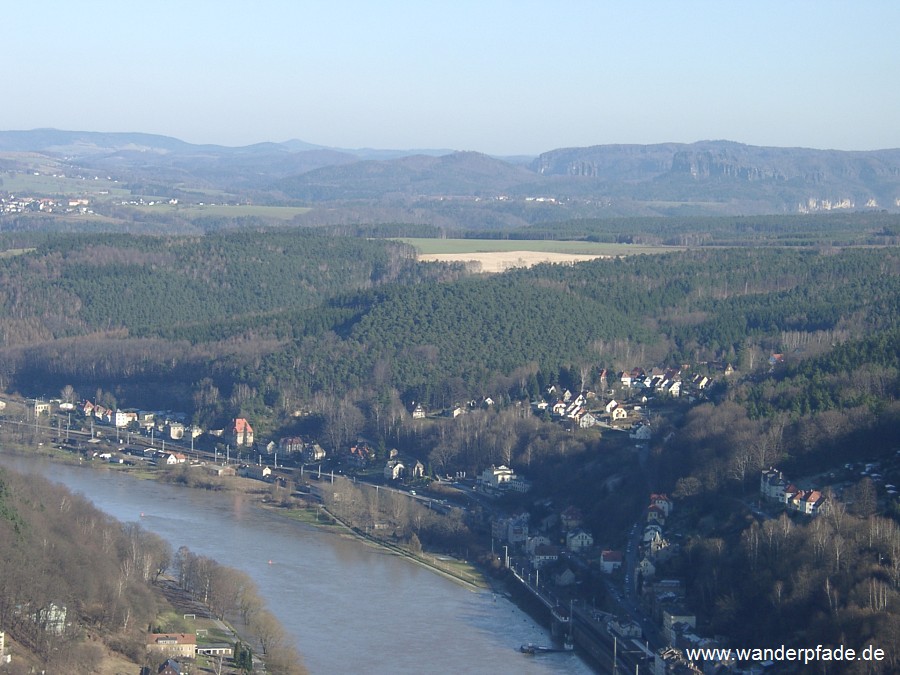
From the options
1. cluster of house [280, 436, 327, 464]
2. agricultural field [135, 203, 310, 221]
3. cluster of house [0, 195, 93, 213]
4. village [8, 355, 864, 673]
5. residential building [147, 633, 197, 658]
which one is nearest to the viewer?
residential building [147, 633, 197, 658]

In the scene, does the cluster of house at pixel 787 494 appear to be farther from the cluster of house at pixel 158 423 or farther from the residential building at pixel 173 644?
the cluster of house at pixel 158 423

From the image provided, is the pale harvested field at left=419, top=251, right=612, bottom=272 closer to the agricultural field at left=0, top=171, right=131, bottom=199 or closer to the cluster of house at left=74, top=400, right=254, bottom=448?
the cluster of house at left=74, top=400, right=254, bottom=448

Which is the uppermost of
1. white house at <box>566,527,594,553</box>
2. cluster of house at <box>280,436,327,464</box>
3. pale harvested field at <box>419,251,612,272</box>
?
pale harvested field at <box>419,251,612,272</box>

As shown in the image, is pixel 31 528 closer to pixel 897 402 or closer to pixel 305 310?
pixel 897 402

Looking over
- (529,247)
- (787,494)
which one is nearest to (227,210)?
(529,247)

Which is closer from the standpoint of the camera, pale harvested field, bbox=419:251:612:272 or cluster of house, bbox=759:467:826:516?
cluster of house, bbox=759:467:826:516

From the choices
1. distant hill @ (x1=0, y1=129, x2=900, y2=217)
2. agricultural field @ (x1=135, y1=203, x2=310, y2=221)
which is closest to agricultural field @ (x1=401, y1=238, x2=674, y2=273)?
agricultural field @ (x1=135, y1=203, x2=310, y2=221)

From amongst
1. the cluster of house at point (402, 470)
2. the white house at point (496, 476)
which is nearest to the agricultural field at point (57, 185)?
the cluster of house at point (402, 470)
